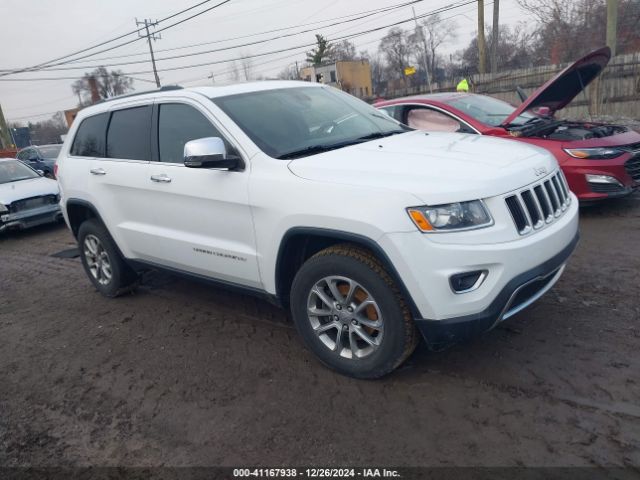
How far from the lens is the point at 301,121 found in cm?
389

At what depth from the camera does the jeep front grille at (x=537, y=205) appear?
292 cm

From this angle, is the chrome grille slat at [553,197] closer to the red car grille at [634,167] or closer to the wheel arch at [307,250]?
the wheel arch at [307,250]

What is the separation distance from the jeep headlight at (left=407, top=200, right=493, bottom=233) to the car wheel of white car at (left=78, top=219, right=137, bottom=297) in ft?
11.2

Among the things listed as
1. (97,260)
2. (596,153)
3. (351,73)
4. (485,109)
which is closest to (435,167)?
(97,260)

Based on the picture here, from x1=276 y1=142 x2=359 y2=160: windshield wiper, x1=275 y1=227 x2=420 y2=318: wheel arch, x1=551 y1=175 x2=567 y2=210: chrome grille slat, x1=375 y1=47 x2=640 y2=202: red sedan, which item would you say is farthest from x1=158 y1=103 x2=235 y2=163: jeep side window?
x1=375 y1=47 x2=640 y2=202: red sedan

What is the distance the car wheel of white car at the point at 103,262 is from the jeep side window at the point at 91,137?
0.70 m

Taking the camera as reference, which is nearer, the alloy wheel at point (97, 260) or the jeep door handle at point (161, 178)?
the jeep door handle at point (161, 178)

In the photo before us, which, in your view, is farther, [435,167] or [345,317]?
[345,317]

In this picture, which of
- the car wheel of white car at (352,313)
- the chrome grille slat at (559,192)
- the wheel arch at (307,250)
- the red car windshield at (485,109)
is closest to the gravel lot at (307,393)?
the car wheel of white car at (352,313)

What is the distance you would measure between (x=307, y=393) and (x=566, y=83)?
5.33 metres

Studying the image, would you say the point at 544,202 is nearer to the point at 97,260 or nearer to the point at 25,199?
the point at 97,260

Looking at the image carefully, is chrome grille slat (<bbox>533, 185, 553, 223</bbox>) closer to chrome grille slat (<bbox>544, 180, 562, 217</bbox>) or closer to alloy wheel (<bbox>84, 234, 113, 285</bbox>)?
chrome grille slat (<bbox>544, 180, 562, 217</bbox>)

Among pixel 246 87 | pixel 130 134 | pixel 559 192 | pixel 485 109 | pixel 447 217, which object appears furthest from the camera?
pixel 485 109

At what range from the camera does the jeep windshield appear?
3588mm
